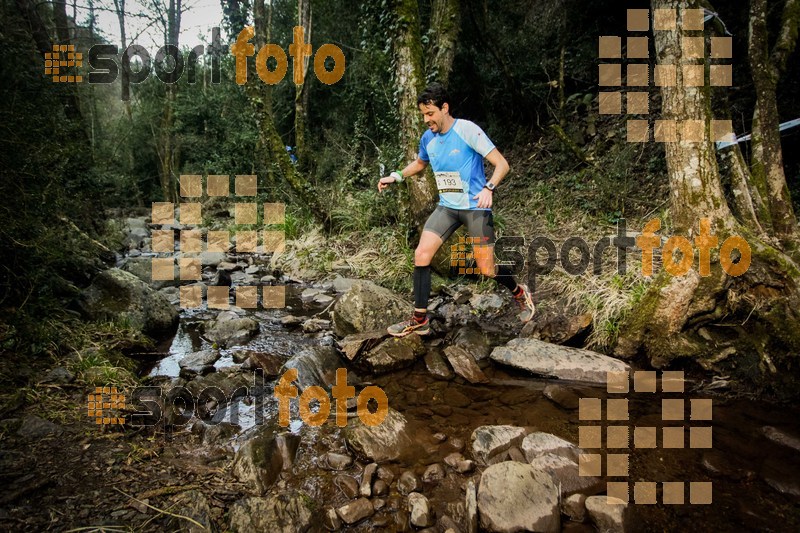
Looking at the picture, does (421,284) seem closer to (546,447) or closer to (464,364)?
(464,364)

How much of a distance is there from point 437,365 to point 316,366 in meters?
1.12

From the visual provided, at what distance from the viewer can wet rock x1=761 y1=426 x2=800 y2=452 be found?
253 cm

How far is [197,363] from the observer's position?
370 cm

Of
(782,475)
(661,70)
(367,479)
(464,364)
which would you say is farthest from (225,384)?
(661,70)

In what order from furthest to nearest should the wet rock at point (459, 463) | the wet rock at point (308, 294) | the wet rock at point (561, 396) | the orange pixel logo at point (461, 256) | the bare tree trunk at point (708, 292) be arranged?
1. the wet rock at point (308, 294)
2. the orange pixel logo at point (461, 256)
3. the bare tree trunk at point (708, 292)
4. the wet rock at point (561, 396)
5. the wet rock at point (459, 463)

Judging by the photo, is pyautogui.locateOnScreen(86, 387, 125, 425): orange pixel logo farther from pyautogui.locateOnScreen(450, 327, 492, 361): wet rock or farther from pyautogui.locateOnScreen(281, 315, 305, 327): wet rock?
pyautogui.locateOnScreen(450, 327, 492, 361): wet rock

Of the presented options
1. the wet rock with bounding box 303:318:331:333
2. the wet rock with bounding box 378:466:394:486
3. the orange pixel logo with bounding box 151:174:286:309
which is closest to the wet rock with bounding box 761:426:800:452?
the wet rock with bounding box 378:466:394:486

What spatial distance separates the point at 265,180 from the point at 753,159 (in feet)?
33.3

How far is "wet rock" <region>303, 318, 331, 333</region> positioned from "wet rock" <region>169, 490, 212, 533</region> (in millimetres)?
2615

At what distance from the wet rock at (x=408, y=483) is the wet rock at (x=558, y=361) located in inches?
63.5

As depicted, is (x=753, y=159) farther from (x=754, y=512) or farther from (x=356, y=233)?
(x=356, y=233)

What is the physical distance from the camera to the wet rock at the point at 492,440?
2.55m

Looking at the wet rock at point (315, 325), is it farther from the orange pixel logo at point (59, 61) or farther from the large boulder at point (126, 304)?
the orange pixel logo at point (59, 61)

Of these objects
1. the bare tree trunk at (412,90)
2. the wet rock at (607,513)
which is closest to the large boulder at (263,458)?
the wet rock at (607,513)
